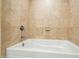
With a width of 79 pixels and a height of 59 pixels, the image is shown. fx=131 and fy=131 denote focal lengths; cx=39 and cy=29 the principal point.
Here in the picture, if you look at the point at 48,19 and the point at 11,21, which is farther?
the point at 48,19

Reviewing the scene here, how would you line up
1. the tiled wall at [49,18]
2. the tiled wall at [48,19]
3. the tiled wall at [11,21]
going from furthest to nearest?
the tiled wall at [49,18] → the tiled wall at [48,19] → the tiled wall at [11,21]

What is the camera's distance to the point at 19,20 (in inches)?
104

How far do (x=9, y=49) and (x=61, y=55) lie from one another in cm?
76

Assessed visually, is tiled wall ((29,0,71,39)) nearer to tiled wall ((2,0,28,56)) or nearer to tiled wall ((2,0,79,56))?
tiled wall ((2,0,79,56))

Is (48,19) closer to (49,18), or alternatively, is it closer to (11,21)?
(49,18)

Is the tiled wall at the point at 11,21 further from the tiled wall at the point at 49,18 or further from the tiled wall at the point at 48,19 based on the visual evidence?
the tiled wall at the point at 49,18

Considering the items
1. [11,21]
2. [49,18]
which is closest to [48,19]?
[49,18]

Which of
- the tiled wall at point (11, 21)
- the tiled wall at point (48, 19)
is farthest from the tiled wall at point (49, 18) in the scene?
the tiled wall at point (11, 21)

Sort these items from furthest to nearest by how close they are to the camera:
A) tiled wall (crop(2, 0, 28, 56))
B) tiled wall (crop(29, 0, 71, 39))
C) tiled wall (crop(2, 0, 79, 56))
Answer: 1. tiled wall (crop(29, 0, 71, 39))
2. tiled wall (crop(2, 0, 79, 56))
3. tiled wall (crop(2, 0, 28, 56))

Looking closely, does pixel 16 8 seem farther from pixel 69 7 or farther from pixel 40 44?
pixel 69 7

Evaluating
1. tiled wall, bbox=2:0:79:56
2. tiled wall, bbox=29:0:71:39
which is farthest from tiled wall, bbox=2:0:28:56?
tiled wall, bbox=29:0:71:39

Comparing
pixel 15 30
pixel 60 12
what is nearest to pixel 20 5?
pixel 15 30

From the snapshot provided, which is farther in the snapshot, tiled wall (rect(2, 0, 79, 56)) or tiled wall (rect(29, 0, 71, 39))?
tiled wall (rect(29, 0, 71, 39))

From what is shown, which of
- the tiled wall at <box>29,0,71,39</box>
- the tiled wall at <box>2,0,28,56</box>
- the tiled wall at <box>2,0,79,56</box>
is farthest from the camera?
the tiled wall at <box>29,0,71,39</box>
